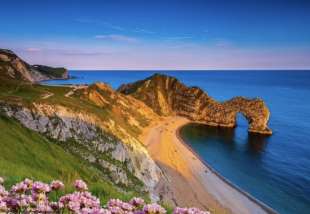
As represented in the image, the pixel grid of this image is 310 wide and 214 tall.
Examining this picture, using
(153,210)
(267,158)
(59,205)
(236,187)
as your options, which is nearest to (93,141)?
(236,187)

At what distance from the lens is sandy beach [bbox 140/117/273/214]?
187 feet

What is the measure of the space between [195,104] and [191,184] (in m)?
87.4

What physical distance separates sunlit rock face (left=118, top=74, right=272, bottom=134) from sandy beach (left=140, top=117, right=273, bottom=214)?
4607cm

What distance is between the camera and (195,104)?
497ft

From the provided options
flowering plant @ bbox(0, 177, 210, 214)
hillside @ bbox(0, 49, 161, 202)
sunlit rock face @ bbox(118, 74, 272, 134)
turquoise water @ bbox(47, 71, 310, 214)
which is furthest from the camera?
sunlit rock face @ bbox(118, 74, 272, 134)

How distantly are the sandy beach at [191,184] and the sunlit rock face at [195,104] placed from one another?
46074mm

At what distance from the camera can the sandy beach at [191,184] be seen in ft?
187

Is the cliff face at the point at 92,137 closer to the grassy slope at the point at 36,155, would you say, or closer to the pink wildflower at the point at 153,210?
the grassy slope at the point at 36,155

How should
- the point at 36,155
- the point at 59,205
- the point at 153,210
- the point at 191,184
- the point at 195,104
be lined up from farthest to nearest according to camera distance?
Result: the point at 195,104 → the point at 191,184 → the point at 36,155 → the point at 59,205 → the point at 153,210

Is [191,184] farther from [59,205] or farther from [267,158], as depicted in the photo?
[59,205]

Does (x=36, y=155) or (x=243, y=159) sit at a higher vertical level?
(x=36, y=155)

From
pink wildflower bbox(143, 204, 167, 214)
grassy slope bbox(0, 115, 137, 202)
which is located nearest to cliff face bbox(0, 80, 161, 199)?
grassy slope bbox(0, 115, 137, 202)

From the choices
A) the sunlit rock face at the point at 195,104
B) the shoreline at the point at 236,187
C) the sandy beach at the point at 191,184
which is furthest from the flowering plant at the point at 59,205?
the sunlit rock face at the point at 195,104

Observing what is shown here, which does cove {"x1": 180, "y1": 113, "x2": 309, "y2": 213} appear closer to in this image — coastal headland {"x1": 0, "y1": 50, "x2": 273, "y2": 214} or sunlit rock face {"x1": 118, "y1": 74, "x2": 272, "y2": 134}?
coastal headland {"x1": 0, "y1": 50, "x2": 273, "y2": 214}
